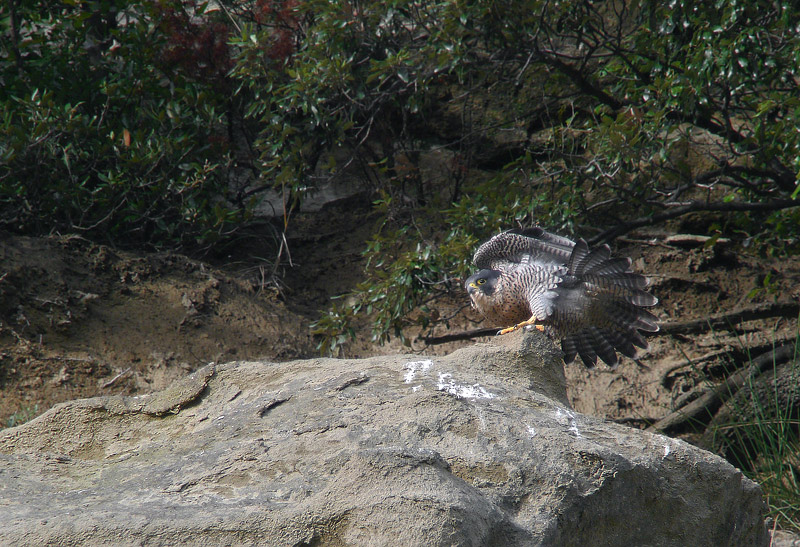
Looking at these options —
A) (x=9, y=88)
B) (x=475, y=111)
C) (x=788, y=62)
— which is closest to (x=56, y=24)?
(x=9, y=88)

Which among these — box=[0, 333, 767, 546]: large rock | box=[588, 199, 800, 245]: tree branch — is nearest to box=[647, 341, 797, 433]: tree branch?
box=[588, 199, 800, 245]: tree branch

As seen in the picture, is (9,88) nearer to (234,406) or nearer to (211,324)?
(211,324)

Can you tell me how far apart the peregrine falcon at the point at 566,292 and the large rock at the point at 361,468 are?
121 centimetres

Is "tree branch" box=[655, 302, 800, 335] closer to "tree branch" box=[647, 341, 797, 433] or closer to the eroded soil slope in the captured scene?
the eroded soil slope

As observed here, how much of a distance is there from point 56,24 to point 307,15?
6.22 feet

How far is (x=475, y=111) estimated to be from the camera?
6.77 metres

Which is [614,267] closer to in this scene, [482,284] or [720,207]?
[482,284]

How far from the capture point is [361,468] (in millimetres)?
1992

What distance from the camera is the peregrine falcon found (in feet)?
13.1

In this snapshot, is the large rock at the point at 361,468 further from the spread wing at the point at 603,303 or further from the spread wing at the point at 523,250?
the spread wing at the point at 523,250

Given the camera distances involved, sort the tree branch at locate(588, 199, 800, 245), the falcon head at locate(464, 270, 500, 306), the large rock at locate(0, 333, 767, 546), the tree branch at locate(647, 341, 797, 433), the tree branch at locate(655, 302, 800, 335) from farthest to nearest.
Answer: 1. the tree branch at locate(655, 302, 800, 335)
2. the tree branch at locate(647, 341, 797, 433)
3. the tree branch at locate(588, 199, 800, 245)
4. the falcon head at locate(464, 270, 500, 306)
5. the large rock at locate(0, 333, 767, 546)

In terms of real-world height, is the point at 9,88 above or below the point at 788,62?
below

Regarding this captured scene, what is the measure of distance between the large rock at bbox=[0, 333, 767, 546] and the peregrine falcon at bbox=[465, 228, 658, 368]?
121 cm

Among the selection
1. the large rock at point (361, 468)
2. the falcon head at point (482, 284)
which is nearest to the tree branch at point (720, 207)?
the falcon head at point (482, 284)
